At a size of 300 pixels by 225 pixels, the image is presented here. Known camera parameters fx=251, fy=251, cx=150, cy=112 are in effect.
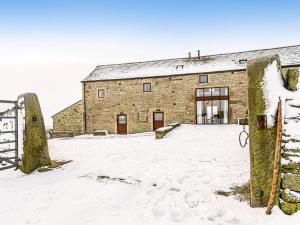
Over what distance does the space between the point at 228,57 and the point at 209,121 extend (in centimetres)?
655

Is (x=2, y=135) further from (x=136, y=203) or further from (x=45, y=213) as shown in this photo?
(x=136, y=203)

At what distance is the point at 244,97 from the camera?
70.4 ft

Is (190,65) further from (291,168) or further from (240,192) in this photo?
(291,168)

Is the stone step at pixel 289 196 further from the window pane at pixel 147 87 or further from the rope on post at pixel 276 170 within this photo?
the window pane at pixel 147 87

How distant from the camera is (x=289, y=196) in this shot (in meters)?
3.79

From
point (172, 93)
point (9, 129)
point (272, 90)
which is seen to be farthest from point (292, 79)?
point (172, 93)

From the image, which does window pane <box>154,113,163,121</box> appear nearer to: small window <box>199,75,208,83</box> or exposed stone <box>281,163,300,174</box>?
small window <box>199,75,208,83</box>

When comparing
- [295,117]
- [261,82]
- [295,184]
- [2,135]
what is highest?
[261,82]

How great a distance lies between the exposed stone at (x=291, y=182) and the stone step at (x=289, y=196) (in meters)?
0.06

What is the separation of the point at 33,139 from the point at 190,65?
1946cm

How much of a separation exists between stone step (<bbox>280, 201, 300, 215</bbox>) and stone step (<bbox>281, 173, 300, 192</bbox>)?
23 centimetres

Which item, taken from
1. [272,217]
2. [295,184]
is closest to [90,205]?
[272,217]

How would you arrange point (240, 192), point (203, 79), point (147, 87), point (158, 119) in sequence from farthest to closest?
1. point (147, 87)
2. point (158, 119)
3. point (203, 79)
4. point (240, 192)

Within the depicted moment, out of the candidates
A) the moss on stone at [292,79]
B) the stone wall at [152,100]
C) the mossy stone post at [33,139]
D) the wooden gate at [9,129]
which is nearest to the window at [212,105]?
the stone wall at [152,100]
